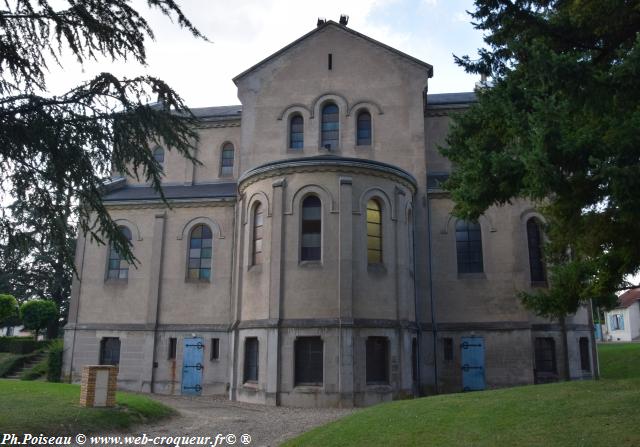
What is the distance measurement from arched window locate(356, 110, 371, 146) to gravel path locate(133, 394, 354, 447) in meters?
12.0

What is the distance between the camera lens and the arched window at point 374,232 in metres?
19.9

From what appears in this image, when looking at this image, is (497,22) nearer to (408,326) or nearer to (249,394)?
(408,326)

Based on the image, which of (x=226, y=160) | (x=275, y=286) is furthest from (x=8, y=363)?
(x=275, y=286)

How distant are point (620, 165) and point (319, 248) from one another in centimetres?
1227

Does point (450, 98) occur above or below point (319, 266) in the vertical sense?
above

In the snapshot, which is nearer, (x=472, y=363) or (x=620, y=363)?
(x=472, y=363)

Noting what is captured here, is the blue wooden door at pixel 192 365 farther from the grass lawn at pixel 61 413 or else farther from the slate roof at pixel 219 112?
the slate roof at pixel 219 112

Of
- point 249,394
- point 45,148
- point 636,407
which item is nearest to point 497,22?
point 636,407

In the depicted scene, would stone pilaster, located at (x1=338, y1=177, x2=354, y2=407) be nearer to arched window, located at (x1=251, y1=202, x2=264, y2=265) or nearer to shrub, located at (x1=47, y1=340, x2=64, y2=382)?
arched window, located at (x1=251, y1=202, x2=264, y2=265)

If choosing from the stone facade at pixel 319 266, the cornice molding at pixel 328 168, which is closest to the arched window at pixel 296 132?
the stone facade at pixel 319 266

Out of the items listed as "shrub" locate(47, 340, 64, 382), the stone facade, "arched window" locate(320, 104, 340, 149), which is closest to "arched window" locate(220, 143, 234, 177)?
the stone facade

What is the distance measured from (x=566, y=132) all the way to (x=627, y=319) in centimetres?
5718

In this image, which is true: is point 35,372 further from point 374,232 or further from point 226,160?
point 374,232

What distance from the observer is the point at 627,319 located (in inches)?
Result: 2248
